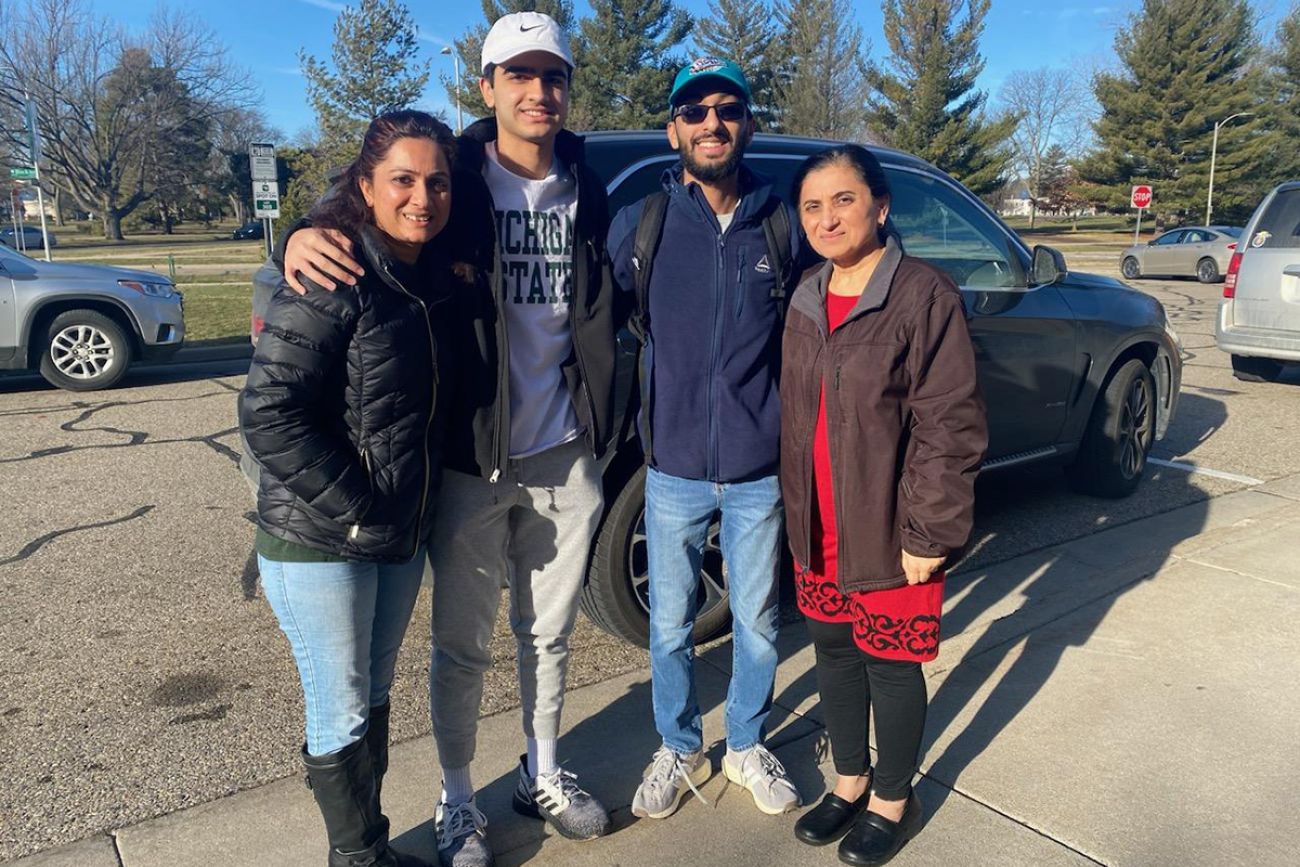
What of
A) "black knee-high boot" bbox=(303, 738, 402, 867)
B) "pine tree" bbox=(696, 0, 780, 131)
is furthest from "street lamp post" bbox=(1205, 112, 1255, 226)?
"black knee-high boot" bbox=(303, 738, 402, 867)

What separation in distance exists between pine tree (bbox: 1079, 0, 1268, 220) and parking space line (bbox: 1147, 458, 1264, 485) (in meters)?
40.4

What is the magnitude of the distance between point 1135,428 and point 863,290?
13.2ft

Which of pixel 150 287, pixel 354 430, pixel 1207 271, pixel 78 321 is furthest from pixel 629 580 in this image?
pixel 1207 271

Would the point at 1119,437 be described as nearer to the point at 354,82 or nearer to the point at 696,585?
the point at 696,585

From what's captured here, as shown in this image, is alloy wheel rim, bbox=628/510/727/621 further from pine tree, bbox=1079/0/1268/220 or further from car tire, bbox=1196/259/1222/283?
pine tree, bbox=1079/0/1268/220

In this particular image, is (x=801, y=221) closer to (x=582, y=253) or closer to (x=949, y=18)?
(x=582, y=253)

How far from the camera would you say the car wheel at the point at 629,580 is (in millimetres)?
3471

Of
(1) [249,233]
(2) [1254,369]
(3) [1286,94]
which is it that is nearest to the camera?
(2) [1254,369]

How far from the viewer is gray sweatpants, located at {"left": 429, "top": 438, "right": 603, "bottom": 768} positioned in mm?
2385

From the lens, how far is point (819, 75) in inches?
1636

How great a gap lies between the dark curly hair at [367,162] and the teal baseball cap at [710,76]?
2.28 feet

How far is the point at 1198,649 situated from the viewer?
12.2 ft

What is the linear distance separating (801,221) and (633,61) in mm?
41850

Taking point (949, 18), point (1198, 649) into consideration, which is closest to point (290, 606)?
point (1198, 649)
